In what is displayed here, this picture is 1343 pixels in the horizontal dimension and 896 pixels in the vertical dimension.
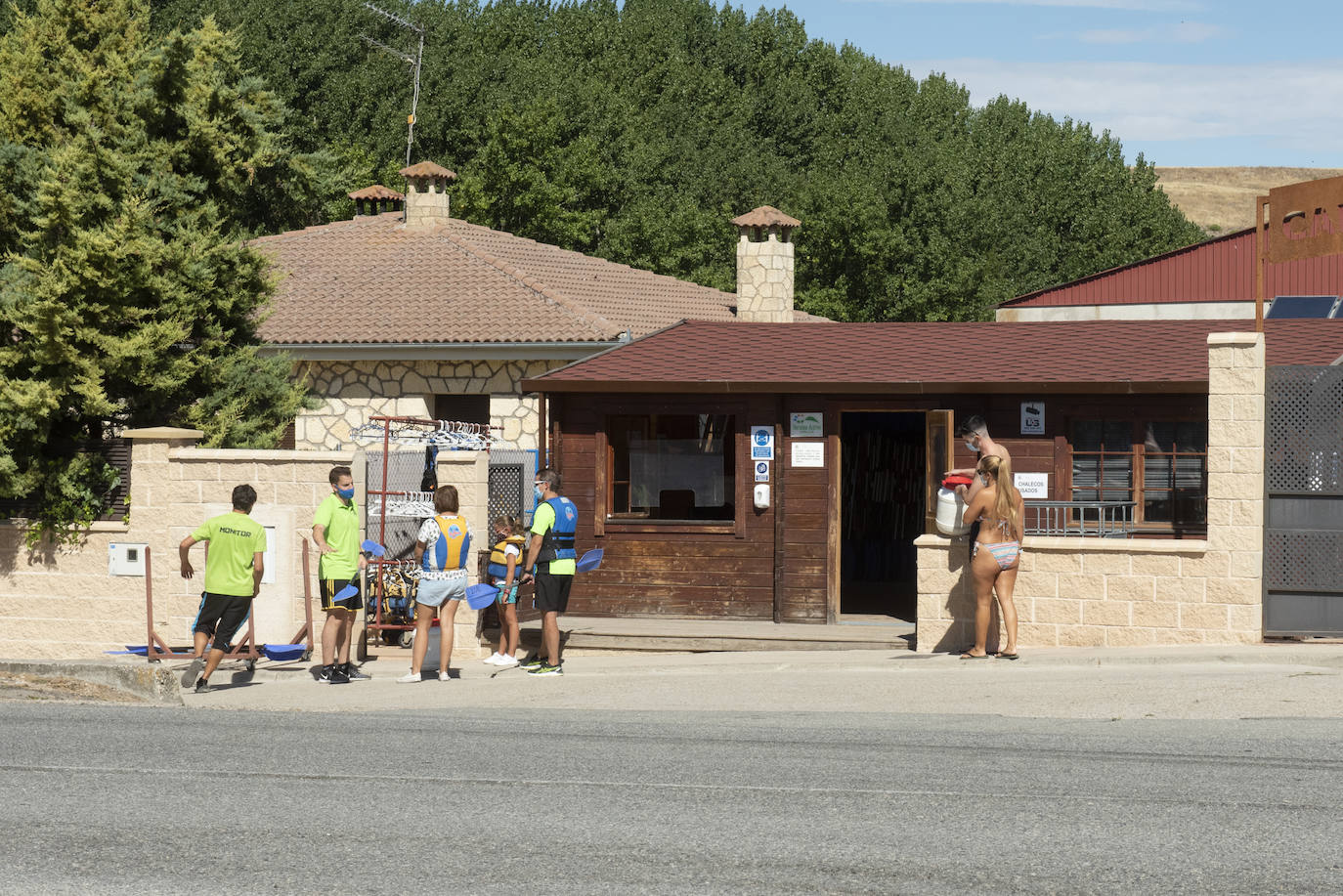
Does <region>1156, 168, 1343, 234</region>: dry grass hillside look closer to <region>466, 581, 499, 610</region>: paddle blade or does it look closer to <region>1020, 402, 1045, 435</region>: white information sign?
<region>1020, 402, 1045, 435</region>: white information sign

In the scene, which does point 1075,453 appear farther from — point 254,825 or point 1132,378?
point 254,825

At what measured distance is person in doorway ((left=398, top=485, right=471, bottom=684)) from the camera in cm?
1354

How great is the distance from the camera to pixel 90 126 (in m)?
17.3

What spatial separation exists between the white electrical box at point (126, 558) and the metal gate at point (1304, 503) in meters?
10.5

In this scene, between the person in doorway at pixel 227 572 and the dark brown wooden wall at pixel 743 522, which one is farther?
the dark brown wooden wall at pixel 743 522

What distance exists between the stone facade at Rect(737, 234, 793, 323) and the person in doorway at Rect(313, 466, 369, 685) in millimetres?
11200

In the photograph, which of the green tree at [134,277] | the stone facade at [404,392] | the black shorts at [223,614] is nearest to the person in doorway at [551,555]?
the black shorts at [223,614]

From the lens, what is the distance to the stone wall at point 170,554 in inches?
599

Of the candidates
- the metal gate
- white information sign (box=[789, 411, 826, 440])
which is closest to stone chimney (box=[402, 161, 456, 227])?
white information sign (box=[789, 411, 826, 440])

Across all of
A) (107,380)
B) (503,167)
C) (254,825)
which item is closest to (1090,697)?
(254,825)

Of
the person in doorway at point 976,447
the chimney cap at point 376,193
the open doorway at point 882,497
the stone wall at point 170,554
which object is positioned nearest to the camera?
the person in doorway at point 976,447

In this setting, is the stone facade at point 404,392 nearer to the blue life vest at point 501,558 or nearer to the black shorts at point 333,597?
the blue life vest at point 501,558

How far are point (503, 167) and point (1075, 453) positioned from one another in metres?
29.2

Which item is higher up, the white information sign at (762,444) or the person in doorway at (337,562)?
the white information sign at (762,444)
